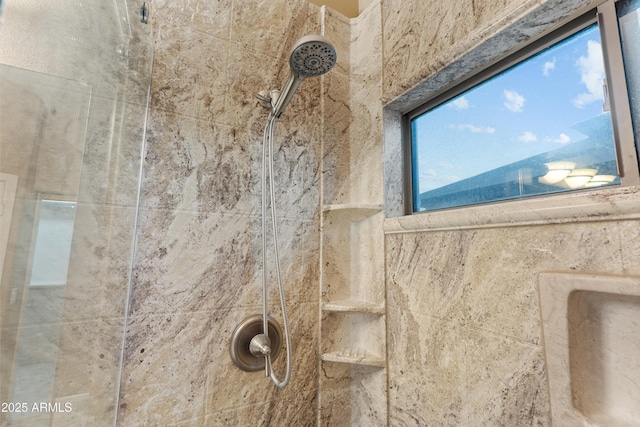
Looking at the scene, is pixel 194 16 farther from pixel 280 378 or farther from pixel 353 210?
pixel 280 378

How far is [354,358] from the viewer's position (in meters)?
1.13

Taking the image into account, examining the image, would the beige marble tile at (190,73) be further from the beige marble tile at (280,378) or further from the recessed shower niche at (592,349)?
the recessed shower niche at (592,349)

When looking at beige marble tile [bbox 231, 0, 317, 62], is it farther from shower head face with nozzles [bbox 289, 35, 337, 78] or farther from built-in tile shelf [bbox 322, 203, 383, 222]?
built-in tile shelf [bbox 322, 203, 383, 222]

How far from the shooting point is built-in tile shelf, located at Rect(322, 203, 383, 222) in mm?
1201

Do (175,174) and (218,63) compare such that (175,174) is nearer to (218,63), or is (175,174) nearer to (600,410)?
(218,63)

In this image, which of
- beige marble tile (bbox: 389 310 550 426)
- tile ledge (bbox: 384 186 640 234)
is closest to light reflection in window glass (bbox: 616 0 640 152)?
tile ledge (bbox: 384 186 640 234)

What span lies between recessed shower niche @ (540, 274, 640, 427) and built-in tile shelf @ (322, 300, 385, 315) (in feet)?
1.86

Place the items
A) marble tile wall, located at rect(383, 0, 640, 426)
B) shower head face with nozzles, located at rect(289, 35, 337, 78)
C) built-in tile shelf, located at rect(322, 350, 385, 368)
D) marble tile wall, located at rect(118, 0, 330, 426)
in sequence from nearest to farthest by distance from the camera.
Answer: marble tile wall, located at rect(383, 0, 640, 426)
shower head face with nozzles, located at rect(289, 35, 337, 78)
marble tile wall, located at rect(118, 0, 330, 426)
built-in tile shelf, located at rect(322, 350, 385, 368)

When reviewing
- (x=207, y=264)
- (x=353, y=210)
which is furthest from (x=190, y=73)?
(x=353, y=210)

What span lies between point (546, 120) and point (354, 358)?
1.01 m

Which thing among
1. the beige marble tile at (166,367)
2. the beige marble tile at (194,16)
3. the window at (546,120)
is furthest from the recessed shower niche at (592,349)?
Result: the beige marble tile at (194,16)

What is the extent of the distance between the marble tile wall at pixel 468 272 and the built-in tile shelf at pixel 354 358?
5 cm

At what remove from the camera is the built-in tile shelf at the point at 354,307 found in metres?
1.13

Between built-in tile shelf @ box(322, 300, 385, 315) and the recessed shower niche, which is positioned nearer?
the recessed shower niche
